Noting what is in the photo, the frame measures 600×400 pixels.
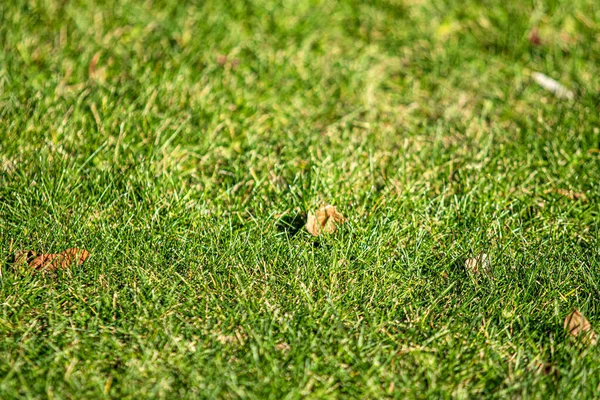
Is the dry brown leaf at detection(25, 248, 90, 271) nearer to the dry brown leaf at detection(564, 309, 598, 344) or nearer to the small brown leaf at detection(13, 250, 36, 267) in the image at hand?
the small brown leaf at detection(13, 250, 36, 267)

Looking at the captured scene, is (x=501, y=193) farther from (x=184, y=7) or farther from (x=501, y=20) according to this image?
(x=184, y=7)

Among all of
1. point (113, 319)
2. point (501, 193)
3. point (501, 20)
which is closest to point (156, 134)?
point (113, 319)

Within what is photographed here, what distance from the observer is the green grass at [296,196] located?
212 cm

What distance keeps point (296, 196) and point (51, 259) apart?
1.00 meters

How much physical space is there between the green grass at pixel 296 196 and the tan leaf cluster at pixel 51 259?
0.04 m

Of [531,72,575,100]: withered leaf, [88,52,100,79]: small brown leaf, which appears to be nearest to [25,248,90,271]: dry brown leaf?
[88,52,100,79]: small brown leaf

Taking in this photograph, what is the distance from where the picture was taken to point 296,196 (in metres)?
2.87

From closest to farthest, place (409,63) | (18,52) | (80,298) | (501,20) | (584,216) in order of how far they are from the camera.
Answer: (80,298)
(584,216)
(18,52)
(409,63)
(501,20)

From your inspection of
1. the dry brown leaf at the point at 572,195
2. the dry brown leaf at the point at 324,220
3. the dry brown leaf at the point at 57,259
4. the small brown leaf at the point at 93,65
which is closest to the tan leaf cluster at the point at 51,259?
the dry brown leaf at the point at 57,259

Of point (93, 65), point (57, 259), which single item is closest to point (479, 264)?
point (57, 259)

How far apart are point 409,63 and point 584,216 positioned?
1503mm

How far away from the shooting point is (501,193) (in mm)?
2973

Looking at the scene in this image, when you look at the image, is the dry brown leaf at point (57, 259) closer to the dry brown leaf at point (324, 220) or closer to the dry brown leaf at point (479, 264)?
the dry brown leaf at point (324, 220)

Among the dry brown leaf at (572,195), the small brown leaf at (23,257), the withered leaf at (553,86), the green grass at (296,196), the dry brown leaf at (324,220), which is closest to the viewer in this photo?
the green grass at (296,196)
